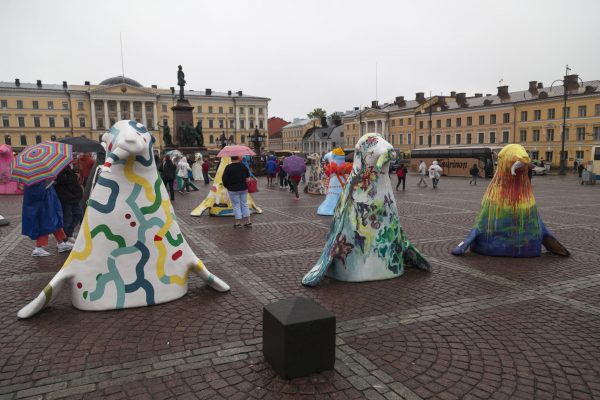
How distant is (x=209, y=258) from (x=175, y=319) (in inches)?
111

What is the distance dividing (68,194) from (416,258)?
20.8 ft

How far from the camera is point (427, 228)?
10430mm

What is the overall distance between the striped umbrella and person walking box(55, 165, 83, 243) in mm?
1224

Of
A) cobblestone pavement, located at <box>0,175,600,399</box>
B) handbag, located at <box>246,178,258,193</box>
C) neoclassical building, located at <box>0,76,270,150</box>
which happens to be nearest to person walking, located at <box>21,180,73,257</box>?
cobblestone pavement, located at <box>0,175,600,399</box>

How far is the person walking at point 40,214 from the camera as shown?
294 inches

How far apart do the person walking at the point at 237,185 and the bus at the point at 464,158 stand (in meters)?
28.0

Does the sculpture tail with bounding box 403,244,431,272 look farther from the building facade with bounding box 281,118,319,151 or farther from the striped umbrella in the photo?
the building facade with bounding box 281,118,319,151

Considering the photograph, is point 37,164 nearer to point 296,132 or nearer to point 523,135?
point 523,135

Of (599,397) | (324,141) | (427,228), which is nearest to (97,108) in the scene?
(324,141)

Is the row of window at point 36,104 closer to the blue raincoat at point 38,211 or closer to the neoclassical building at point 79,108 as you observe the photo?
the neoclassical building at point 79,108

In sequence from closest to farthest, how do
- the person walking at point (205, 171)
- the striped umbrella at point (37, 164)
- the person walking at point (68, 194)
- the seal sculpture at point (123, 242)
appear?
the seal sculpture at point (123, 242), the striped umbrella at point (37, 164), the person walking at point (68, 194), the person walking at point (205, 171)

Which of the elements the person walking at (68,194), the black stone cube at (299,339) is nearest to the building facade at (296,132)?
the person walking at (68,194)

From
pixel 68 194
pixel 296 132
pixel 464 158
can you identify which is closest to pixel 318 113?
pixel 296 132

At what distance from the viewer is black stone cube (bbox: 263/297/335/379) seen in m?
3.56
